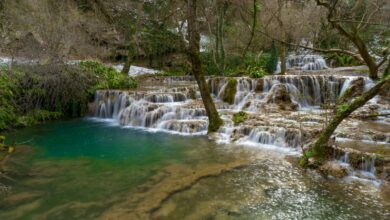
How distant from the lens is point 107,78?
15141 mm

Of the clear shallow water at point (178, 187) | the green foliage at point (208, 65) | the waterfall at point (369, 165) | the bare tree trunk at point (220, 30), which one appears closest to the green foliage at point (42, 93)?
the clear shallow water at point (178, 187)

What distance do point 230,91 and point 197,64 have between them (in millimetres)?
5392

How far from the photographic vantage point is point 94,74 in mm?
14602

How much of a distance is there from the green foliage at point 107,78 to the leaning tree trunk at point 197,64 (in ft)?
21.2

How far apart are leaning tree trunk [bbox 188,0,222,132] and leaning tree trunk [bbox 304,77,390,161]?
10.7 feet

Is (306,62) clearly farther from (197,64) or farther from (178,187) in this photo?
(178,187)

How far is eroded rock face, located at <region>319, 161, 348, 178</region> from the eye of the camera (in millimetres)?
6355

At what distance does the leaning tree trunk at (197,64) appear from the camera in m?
8.16

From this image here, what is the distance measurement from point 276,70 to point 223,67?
3.60 meters

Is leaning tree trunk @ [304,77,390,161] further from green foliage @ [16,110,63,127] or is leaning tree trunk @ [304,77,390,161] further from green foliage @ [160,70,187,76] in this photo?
green foliage @ [160,70,187,76]

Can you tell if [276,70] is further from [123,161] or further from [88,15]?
[123,161]

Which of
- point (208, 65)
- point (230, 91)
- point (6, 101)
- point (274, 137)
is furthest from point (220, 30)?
point (6, 101)

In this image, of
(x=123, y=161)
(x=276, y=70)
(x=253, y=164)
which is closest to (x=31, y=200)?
(x=123, y=161)

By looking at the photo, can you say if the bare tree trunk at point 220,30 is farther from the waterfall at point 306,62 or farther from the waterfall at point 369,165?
the waterfall at point 369,165
